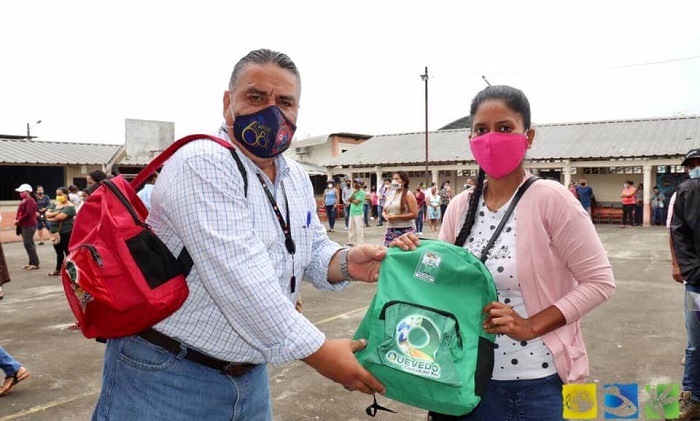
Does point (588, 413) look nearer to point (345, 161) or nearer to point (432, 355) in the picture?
point (432, 355)

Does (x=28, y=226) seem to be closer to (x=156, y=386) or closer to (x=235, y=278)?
(x=156, y=386)

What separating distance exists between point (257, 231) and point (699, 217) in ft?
11.9

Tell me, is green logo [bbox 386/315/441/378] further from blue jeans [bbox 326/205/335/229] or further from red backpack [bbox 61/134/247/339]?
blue jeans [bbox 326/205/335/229]

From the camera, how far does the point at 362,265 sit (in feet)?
7.21

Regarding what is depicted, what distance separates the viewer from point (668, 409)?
8.02 ft

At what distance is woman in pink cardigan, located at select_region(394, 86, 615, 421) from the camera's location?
6.58ft

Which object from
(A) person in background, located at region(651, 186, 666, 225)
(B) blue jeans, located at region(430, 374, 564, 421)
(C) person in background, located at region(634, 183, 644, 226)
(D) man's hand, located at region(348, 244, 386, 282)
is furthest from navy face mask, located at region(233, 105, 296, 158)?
(C) person in background, located at region(634, 183, 644, 226)

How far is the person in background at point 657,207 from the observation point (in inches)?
877

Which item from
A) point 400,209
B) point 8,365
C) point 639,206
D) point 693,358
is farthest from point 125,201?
point 639,206

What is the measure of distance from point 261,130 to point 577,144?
26.8 metres

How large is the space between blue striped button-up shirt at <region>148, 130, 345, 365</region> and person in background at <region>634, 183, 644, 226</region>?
24736 millimetres

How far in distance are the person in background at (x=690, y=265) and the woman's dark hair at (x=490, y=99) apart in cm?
249

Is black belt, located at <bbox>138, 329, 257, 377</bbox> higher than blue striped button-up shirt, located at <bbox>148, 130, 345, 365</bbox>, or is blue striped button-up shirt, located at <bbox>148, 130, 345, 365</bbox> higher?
blue striped button-up shirt, located at <bbox>148, 130, 345, 365</bbox>

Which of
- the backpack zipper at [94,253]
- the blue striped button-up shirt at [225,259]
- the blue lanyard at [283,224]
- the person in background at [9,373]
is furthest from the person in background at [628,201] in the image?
the backpack zipper at [94,253]
